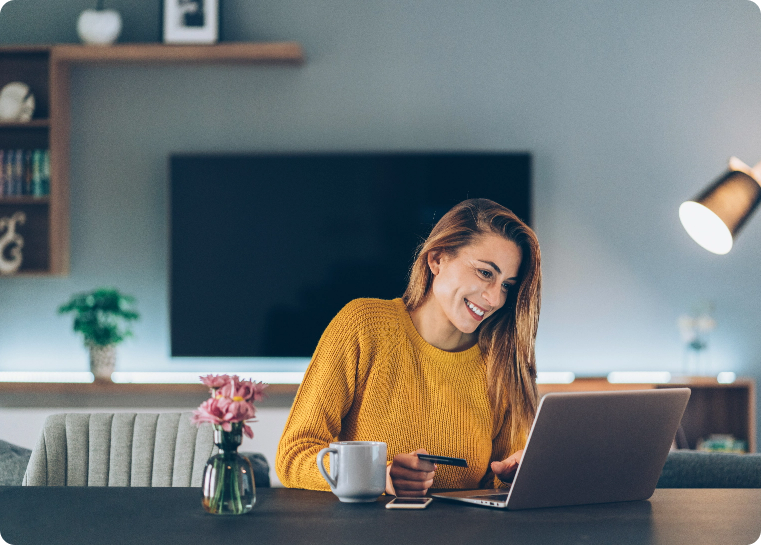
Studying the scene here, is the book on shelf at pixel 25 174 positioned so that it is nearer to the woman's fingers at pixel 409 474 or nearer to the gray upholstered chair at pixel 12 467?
the gray upholstered chair at pixel 12 467

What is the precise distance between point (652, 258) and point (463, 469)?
2586mm

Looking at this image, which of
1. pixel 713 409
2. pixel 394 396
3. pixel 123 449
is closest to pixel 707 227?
pixel 394 396

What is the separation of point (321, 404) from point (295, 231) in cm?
229

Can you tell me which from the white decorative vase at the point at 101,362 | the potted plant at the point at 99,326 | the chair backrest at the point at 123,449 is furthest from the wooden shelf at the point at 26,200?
the chair backrest at the point at 123,449

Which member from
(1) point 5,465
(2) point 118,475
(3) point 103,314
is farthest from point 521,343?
(3) point 103,314

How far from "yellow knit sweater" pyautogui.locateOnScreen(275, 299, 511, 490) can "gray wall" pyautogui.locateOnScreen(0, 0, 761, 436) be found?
2241 millimetres

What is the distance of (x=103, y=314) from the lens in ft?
11.4

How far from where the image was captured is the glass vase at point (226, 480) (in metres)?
1.02

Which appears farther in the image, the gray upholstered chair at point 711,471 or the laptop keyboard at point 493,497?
the gray upholstered chair at point 711,471

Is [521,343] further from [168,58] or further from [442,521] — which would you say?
[168,58]

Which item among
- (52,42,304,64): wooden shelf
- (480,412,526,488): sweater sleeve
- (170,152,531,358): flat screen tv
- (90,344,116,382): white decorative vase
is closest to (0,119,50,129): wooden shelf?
(52,42,304,64): wooden shelf

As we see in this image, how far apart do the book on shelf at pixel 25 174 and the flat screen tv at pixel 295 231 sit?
1.92 ft

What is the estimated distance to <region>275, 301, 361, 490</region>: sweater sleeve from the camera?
1.26m

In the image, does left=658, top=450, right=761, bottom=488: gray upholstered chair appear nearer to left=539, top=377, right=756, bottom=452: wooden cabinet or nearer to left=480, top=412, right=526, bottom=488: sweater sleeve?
left=480, top=412, right=526, bottom=488: sweater sleeve
